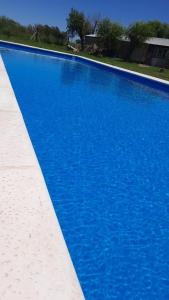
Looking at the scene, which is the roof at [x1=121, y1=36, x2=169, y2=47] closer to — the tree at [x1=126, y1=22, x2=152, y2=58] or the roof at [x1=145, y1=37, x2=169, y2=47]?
the roof at [x1=145, y1=37, x2=169, y2=47]

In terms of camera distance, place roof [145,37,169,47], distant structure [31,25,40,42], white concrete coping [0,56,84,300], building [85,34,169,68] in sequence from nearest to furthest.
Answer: white concrete coping [0,56,84,300]
building [85,34,169,68]
roof [145,37,169,47]
distant structure [31,25,40,42]

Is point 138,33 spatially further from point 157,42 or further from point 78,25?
point 78,25

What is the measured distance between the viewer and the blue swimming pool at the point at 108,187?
281 cm

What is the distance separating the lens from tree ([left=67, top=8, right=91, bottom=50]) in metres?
33.4

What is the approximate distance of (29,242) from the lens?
2.38 meters

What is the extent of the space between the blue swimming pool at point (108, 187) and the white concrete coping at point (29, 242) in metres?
0.55

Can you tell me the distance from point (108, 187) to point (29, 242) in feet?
7.01

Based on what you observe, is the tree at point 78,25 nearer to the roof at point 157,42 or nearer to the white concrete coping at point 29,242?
the roof at point 157,42

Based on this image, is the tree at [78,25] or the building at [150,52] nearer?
the building at [150,52]

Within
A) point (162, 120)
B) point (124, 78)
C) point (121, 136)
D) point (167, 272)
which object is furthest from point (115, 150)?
point (124, 78)

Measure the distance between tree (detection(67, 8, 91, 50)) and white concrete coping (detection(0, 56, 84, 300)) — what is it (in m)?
33.8

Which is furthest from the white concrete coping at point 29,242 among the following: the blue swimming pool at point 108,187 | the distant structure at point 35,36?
the distant structure at point 35,36

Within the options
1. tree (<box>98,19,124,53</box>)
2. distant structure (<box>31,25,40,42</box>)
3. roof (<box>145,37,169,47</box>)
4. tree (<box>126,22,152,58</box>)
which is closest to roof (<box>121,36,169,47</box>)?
A: roof (<box>145,37,169,47</box>)

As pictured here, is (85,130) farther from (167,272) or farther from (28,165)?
(167,272)
